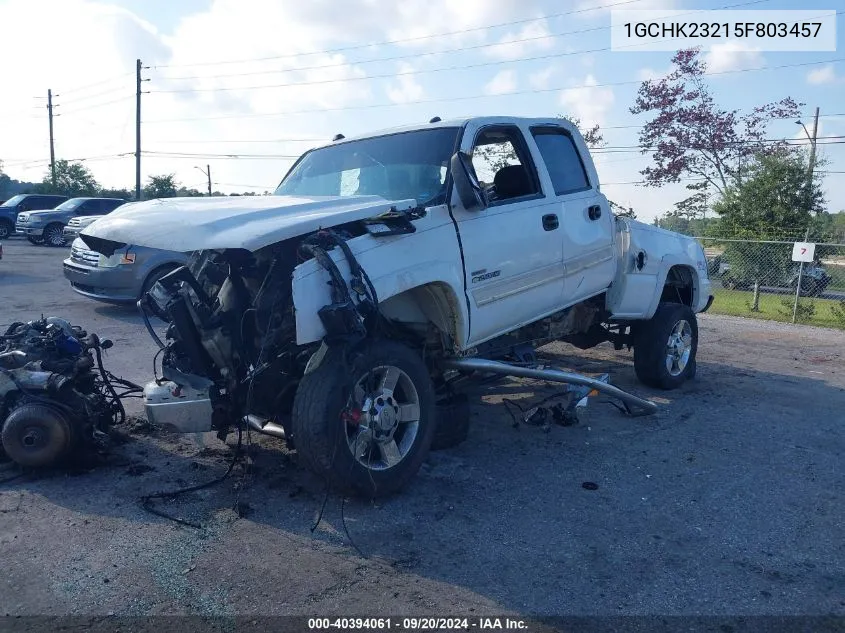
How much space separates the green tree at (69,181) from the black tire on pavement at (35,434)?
162 ft

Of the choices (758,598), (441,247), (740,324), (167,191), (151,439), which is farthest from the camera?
(167,191)

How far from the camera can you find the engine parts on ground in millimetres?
4172

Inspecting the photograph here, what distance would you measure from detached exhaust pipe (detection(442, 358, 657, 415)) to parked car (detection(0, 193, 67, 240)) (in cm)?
2748

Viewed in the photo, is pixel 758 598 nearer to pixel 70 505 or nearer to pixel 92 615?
pixel 92 615

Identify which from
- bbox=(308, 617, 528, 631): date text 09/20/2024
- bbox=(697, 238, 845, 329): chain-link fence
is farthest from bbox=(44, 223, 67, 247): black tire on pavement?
bbox=(308, 617, 528, 631): date text 09/20/2024

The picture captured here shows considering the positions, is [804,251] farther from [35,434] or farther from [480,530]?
[35,434]

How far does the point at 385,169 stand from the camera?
16.7 feet

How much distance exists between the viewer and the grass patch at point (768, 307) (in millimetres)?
13105

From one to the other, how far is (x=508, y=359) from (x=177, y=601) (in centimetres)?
328

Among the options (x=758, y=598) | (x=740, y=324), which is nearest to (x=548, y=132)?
(x=758, y=598)

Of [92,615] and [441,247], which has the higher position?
[441,247]

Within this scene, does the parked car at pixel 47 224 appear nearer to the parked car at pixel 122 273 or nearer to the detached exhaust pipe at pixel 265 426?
the parked car at pixel 122 273

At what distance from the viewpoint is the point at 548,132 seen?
227 inches

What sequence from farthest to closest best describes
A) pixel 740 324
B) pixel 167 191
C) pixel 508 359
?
1. pixel 167 191
2. pixel 740 324
3. pixel 508 359
